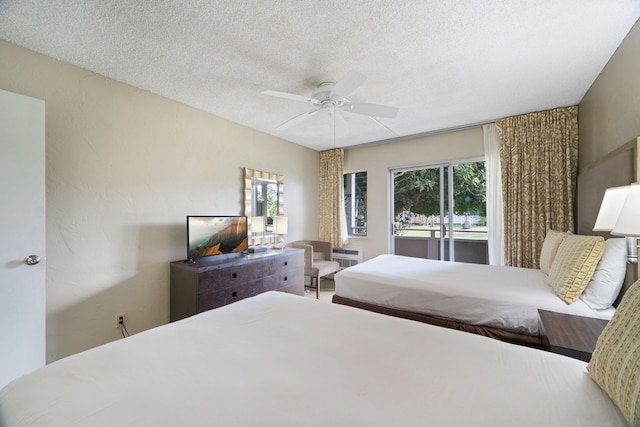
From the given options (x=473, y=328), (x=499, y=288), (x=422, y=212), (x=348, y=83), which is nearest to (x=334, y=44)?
(x=348, y=83)

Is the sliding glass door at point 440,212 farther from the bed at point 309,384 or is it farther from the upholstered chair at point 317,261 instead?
the bed at point 309,384

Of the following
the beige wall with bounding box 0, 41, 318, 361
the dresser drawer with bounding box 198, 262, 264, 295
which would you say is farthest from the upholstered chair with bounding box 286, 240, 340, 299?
the beige wall with bounding box 0, 41, 318, 361

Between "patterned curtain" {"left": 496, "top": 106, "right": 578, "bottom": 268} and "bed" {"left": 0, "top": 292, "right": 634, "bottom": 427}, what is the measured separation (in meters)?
2.65

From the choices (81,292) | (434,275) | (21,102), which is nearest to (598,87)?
(434,275)

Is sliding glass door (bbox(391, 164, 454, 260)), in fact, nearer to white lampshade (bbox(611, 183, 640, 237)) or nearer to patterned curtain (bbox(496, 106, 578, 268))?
patterned curtain (bbox(496, 106, 578, 268))

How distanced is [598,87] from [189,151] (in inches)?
161

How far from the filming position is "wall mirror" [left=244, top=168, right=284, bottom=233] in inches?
143

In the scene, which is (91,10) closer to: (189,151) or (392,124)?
(189,151)

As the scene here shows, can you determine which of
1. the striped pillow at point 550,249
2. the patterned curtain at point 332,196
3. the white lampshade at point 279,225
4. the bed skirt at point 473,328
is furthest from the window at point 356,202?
the striped pillow at point 550,249

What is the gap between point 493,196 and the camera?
3543 millimetres

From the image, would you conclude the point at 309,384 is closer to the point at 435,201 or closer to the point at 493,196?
the point at 493,196

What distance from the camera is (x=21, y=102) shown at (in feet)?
5.70

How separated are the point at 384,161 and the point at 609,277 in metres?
3.23

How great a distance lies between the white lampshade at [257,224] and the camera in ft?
11.9
